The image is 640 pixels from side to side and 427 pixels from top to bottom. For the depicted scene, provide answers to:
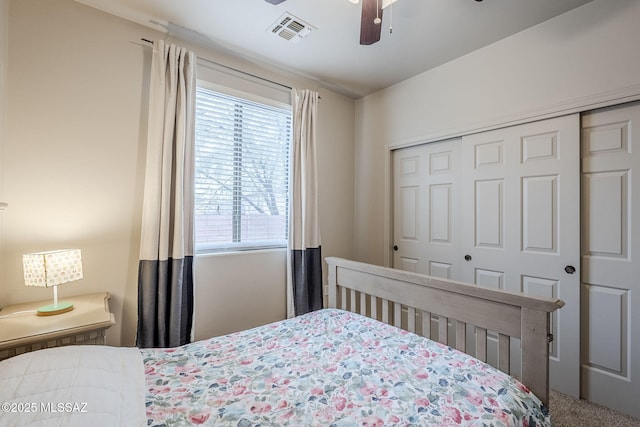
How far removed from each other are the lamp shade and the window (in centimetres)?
84

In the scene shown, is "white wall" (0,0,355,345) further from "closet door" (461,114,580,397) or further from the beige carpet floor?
the beige carpet floor

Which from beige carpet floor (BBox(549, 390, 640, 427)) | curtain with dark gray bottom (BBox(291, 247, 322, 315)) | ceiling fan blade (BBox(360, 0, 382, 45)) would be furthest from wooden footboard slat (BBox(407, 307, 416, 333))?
ceiling fan blade (BBox(360, 0, 382, 45))

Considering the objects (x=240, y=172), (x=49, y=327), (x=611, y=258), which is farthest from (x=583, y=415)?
(x=49, y=327)

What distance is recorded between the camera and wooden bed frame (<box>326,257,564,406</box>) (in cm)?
108

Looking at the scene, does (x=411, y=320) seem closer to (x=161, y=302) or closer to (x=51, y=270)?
(x=161, y=302)

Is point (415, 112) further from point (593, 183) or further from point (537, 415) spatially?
point (537, 415)

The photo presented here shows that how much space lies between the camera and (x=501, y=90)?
7.20 ft

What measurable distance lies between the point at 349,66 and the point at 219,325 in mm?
2549

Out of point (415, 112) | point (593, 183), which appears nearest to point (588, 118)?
point (593, 183)

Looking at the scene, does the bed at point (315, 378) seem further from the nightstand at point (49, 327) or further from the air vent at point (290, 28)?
the air vent at point (290, 28)

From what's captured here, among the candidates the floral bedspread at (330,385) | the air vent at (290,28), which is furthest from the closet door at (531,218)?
the air vent at (290,28)

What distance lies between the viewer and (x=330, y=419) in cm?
85

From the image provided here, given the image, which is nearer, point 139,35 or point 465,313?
point 465,313

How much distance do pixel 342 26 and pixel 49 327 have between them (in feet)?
8.14
